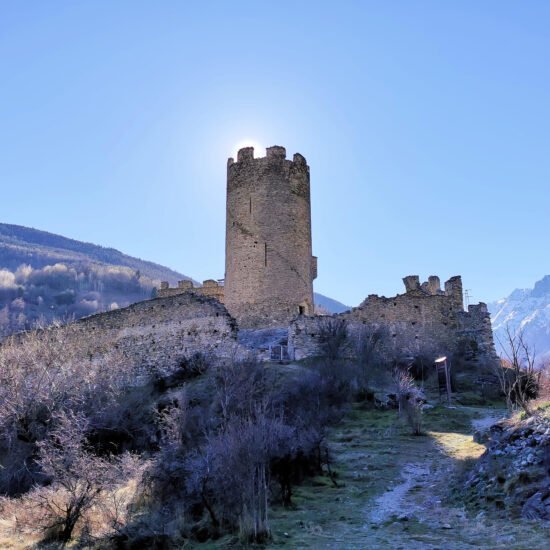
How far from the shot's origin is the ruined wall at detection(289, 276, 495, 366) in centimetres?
2519

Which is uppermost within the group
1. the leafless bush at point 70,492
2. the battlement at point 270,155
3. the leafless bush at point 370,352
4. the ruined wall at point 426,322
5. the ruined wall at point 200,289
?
the battlement at point 270,155

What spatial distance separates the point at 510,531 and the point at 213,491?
491 centimetres

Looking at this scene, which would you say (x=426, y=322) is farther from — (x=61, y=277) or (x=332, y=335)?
(x=61, y=277)

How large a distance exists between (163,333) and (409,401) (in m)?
11.3

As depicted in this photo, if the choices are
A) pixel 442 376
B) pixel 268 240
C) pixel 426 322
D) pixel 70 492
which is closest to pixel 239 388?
pixel 70 492

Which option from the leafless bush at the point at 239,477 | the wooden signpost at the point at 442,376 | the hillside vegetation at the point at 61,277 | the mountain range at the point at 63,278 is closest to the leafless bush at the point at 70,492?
the leafless bush at the point at 239,477

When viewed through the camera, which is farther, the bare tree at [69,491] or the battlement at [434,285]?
the battlement at [434,285]

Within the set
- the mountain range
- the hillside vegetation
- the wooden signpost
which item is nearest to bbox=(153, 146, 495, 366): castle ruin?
the wooden signpost

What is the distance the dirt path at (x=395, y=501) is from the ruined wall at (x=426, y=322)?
7674mm

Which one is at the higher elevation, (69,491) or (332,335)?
(332,335)

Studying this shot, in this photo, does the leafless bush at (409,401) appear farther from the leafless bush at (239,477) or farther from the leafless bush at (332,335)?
the leafless bush at (239,477)

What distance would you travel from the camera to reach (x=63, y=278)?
126 metres

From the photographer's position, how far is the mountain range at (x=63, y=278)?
348 ft

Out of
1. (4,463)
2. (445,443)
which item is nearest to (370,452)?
(445,443)
